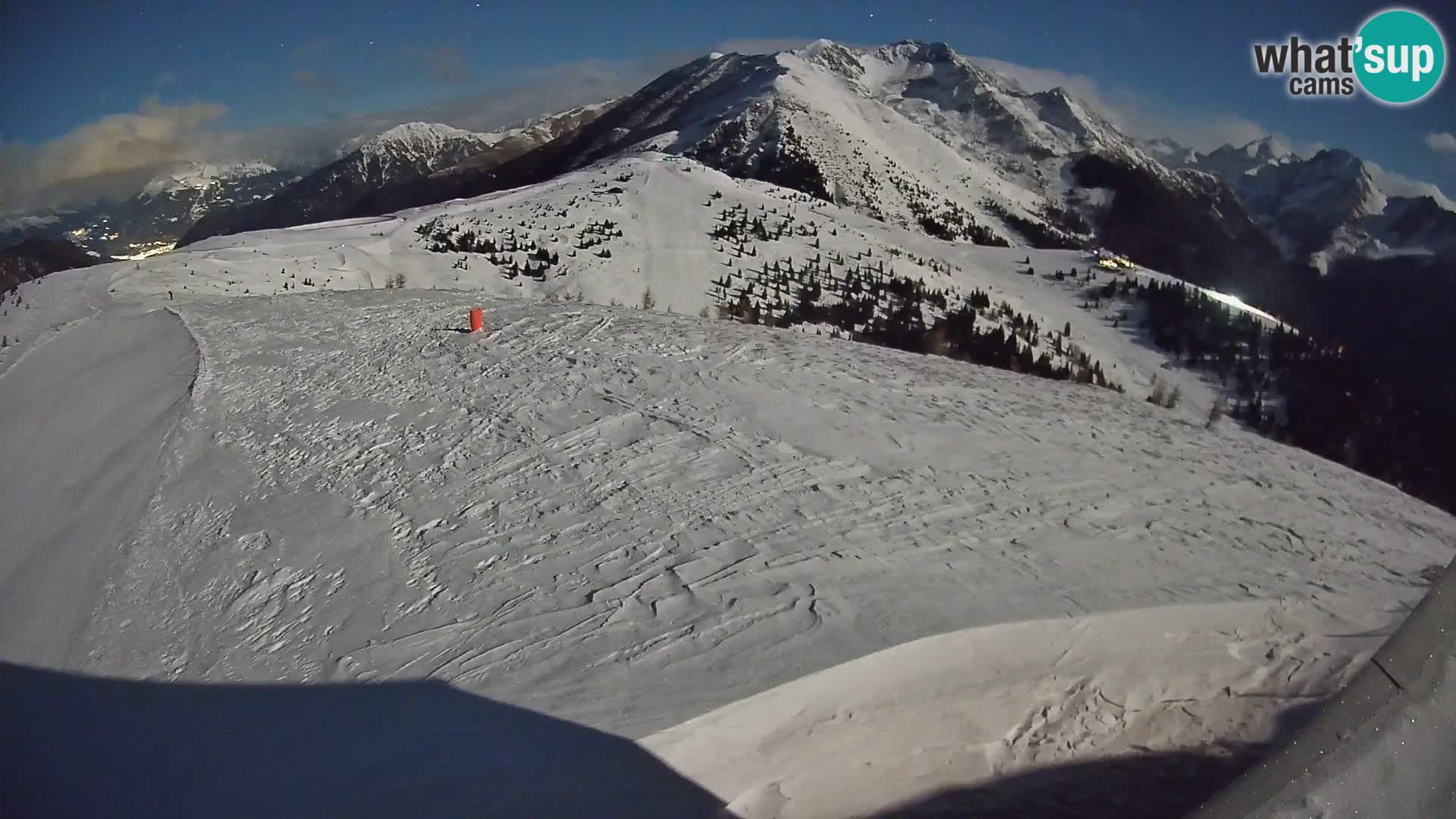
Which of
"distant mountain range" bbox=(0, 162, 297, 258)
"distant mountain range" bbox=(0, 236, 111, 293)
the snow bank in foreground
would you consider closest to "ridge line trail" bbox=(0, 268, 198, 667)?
"distant mountain range" bbox=(0, 236, 111, 293)

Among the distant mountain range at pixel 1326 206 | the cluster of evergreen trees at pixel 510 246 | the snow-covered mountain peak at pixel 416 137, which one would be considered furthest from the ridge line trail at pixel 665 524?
the snow-covered mountain peak at pixel 416 137

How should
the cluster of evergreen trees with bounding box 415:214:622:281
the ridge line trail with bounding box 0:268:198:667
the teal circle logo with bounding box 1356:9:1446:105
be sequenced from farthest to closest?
the cluster of evergreen trees with bounding box 415:214:622:281
the ridge line trail with bounding box 0:268:198:667
the teal circle logo with bounding box 1356:9:1446:105

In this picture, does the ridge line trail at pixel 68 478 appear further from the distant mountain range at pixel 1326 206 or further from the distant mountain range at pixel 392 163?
the distant mountain range at pixel 392 163

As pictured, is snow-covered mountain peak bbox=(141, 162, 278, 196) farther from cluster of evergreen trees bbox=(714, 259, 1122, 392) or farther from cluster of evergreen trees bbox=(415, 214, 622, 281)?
cluster of evergreen trees bbox=(415, 214, 622, 281)

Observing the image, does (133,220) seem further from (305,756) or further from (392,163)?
(392,163)

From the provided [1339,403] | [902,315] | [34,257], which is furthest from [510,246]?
[1339,403]

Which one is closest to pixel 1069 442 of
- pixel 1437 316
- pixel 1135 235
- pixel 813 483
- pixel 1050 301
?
pixel 813 483
